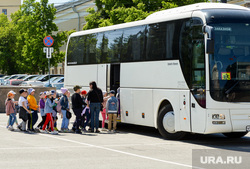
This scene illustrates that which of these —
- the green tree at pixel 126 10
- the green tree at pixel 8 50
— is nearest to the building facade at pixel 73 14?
the green tree at pixel 8 50

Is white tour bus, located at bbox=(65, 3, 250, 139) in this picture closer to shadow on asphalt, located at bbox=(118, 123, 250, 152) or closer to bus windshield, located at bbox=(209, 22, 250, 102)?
bus windshield, located at bbox=(209, 22, 250, 102)

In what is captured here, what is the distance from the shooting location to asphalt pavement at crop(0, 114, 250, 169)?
10.1m

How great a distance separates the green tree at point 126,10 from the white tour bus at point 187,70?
17.8 meters

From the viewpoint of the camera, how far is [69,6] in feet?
188

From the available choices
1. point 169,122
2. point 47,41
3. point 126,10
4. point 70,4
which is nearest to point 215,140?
point 169,122

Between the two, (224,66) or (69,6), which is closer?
(224,66)

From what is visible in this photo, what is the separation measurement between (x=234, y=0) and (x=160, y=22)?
2226 centimetres

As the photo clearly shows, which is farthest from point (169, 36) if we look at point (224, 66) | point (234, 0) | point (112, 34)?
point (234, 0)

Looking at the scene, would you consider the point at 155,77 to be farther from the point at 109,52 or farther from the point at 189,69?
the point at 109,52

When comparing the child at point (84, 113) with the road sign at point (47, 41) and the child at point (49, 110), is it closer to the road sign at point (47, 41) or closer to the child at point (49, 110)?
the child at point (49, 110)

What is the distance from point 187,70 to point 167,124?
5.85 ft

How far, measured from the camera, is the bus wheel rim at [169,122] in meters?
14.8

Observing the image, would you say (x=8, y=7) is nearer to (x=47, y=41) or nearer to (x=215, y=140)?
(x=47, y=41)

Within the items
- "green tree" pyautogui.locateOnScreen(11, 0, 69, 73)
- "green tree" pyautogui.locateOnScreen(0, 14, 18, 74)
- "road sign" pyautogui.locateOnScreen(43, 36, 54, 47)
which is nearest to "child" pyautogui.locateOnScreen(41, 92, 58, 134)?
"road sign" pyautogui.locateOnScreen(43, 36, 54, 47)
